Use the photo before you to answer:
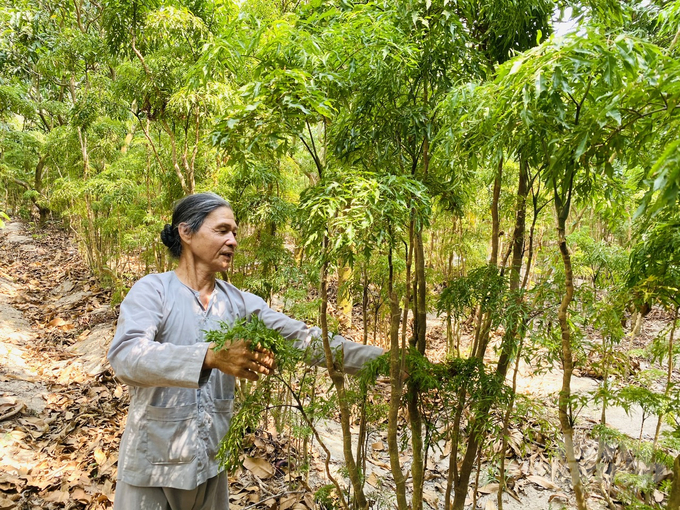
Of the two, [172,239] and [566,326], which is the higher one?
[172,239]

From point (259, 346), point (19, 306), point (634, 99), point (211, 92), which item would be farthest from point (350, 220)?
point (19, 306)

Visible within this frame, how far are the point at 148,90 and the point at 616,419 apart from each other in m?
5.83

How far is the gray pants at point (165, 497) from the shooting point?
5.16 feet

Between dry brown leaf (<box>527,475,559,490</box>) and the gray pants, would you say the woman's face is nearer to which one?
the gray pants

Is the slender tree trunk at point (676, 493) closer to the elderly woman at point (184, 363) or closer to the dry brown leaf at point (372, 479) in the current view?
the elderly woman at point (184, 363)

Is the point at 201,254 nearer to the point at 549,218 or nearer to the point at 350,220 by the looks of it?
the point at 350,220

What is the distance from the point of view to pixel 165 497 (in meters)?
1.62

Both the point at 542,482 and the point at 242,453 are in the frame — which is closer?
the point at 242,453

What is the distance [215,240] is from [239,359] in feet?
1.92

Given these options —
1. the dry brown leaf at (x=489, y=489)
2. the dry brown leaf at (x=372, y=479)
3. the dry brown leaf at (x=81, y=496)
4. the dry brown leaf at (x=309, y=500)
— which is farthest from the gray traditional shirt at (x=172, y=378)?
the dry brown leaf at (x=489, y=489)

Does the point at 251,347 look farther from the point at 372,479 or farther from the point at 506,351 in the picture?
the point at 372,479

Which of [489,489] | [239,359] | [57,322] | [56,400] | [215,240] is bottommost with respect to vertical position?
[489,489]

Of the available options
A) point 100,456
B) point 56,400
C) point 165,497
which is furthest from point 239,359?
point 56,400

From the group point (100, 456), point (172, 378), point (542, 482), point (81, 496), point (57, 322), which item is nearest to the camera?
point (172, 378)
